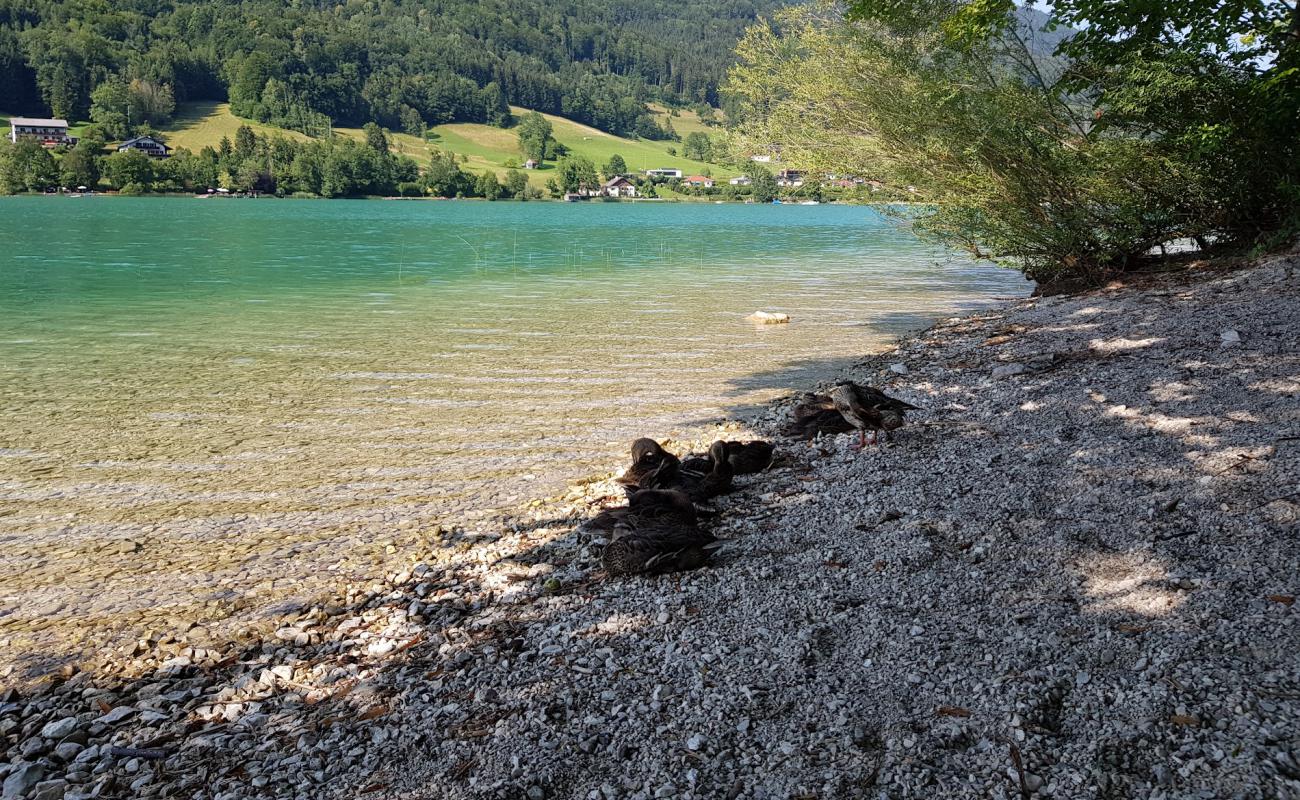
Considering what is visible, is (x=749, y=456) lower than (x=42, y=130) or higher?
lower

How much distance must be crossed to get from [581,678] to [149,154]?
191 metres

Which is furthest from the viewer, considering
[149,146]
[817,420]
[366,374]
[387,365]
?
[149,146]

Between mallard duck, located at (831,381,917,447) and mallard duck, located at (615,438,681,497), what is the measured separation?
200 cm

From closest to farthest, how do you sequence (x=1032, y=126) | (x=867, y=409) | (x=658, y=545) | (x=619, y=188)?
(x=658, y=545) → (x=867, y=409) → (x=1032, y=126) → (x=619, y=188)

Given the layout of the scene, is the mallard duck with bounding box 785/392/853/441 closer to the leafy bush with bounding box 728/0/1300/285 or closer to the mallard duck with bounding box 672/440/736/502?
the mallard duck with bounding box 672/440/736/502

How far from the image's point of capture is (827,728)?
12.8 ft

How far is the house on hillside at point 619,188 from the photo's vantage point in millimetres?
186250

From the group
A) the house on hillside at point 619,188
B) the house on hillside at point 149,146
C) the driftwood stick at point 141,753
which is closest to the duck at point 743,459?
the driftwood stick at point 141,753

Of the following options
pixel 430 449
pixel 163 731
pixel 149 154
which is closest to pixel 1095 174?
pixel 430 449

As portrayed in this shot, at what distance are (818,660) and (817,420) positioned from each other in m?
5.04

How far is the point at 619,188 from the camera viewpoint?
188 meters

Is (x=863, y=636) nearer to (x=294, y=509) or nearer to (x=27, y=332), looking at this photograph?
(x=294, y=509)

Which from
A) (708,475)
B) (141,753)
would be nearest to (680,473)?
(708,475)

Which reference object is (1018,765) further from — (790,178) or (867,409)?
(790,178)
